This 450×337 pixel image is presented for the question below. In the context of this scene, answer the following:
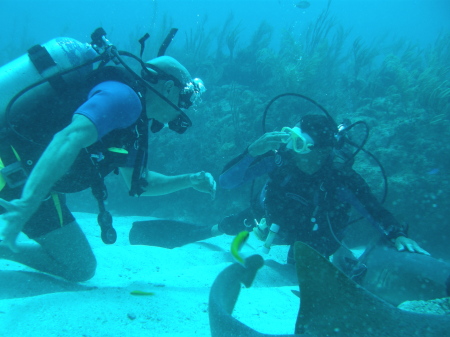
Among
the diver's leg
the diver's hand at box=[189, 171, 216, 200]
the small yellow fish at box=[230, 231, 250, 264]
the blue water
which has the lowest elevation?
the diver's leg

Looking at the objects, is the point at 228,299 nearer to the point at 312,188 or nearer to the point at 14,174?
the point at 14,174

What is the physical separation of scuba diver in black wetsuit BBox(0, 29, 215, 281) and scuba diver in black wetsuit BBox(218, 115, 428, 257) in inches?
47.7

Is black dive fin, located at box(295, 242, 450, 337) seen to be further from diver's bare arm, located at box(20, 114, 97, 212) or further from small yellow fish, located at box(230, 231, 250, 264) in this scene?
diver's bare arm, located at box(20, 114, 97, 212)

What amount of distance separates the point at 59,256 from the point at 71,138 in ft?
6.23

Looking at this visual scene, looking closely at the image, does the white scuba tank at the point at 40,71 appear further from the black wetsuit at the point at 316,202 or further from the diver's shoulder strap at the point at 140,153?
the black wetsuit at the point at 316,202

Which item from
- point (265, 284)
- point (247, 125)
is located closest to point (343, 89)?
point (247, 125)

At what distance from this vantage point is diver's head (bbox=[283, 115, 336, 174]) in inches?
142

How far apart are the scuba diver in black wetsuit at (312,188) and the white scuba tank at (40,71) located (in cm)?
232

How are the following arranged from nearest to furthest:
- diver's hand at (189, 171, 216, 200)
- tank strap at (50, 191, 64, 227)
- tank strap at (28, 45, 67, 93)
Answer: tank strap at (28, 45, 67, 93) → tank strap at (50, 191, 64, 227) → diver's hand at (189, 171, 216, 200)

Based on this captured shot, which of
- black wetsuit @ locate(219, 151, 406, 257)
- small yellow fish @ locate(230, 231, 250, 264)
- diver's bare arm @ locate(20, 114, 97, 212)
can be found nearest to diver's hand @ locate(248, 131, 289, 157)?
black wetsuit @ locate(219, 151, 406, 257)

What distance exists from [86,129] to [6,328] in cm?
143

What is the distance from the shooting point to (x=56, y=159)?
5.85ft

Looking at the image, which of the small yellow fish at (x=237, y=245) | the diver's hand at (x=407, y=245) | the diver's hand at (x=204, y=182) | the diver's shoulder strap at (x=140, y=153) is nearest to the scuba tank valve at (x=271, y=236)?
the diver's hand at (x=204, y=182)

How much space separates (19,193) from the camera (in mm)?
2492
